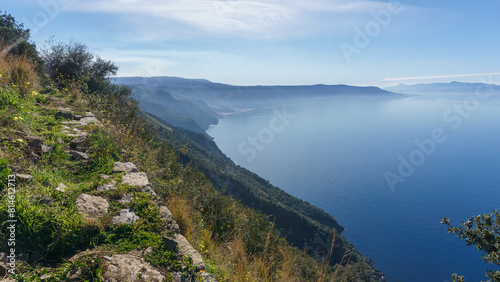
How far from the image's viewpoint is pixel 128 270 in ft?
8.54

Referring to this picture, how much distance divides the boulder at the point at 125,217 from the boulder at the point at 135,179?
879 millimetres

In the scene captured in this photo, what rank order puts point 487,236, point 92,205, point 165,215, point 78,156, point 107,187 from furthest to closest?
1. point 78,156
2. point 487,236
3. point 107,187
4. point 165,215
5. point 92,205

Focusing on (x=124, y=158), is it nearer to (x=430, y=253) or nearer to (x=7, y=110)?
(x=7, y=110)

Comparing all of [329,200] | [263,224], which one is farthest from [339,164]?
[263,224]

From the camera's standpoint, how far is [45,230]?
2.80 metres

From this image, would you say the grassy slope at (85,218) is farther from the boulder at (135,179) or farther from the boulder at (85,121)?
the boulder at (85,121)

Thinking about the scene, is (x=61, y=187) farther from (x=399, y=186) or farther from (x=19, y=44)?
(x=399, y=186)

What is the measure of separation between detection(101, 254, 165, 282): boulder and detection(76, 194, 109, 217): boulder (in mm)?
860

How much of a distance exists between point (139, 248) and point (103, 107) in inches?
318

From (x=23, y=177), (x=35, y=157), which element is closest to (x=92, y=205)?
(x=23, y=177)

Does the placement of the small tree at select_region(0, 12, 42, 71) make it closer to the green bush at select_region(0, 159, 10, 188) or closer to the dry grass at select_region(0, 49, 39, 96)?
the dry grass at select_region(0, 49, 39, 96)

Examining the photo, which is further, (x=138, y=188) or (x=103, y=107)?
(x=103, y=107)

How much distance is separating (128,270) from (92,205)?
134 cm

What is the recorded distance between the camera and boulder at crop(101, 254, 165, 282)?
2.50 metres
